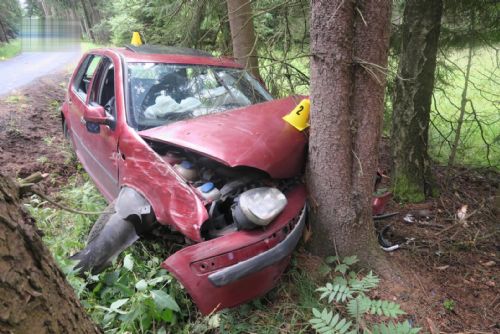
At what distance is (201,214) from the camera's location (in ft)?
7.90

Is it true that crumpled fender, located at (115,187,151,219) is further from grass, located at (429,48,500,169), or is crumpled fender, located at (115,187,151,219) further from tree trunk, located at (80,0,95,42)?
tree trunk, located at (80,0,95,42)

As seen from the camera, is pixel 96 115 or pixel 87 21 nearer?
pixel 96 115

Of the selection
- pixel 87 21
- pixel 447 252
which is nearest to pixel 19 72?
pixel 447 252

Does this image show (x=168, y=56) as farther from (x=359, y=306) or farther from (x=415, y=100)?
(x=359, y=306)

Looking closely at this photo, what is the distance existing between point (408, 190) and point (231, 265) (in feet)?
8.41

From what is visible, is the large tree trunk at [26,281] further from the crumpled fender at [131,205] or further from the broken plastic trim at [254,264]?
the crumpled fender at [131,205]

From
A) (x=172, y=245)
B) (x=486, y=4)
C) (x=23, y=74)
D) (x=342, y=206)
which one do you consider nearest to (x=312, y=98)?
(x=342, y=206)

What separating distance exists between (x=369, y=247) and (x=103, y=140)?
262 cm

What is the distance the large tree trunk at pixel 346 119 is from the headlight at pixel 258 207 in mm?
453

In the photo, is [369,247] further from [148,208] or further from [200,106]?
[200,106]

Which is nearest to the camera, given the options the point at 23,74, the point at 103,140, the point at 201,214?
the point at 201,214

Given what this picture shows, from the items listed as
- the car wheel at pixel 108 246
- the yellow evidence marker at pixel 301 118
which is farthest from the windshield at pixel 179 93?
the car wheel at pixel 108 246

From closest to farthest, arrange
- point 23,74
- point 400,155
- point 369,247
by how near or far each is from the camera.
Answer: point 369,247 → point 400,155 → point 23,74

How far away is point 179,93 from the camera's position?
3.64 metres
